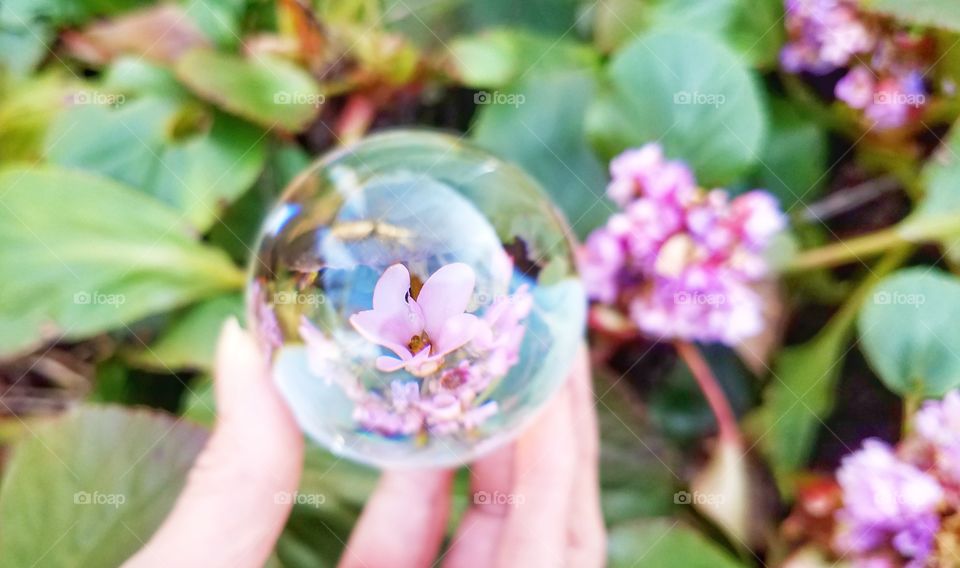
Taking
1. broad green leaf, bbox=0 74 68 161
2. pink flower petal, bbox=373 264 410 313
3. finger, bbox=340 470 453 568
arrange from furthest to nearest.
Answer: broad green leaf, bbox=0 74 68 161 < finger, bbox=340 470 453 568 < pink flower petal, bbox=373 264 410 313

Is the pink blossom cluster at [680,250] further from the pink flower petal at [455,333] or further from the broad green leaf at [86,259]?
the broad green leaf at [86,259]

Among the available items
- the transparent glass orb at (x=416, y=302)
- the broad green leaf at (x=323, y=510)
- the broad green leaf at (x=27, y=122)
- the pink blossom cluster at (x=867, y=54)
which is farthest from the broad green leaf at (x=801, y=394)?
the broad green leaf at (x=27, y=122)

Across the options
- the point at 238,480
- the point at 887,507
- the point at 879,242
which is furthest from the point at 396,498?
the point at 879,242

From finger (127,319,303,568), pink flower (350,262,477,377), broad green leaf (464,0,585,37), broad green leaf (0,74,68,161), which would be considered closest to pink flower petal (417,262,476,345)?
pink flower (350,262,477,377)

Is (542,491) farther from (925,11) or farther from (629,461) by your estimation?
(925,11)

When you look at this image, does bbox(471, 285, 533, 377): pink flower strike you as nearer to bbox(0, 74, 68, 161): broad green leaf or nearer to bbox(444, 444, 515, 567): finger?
bbox(444, 444, 515, 567): finger

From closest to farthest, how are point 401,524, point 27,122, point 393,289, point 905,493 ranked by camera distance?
point 393,289 → point 905,493 → point 401,524 → point 27,122

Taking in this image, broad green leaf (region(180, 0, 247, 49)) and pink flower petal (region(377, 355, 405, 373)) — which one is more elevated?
broad green leaf (region(180, 0, 247, 49))
